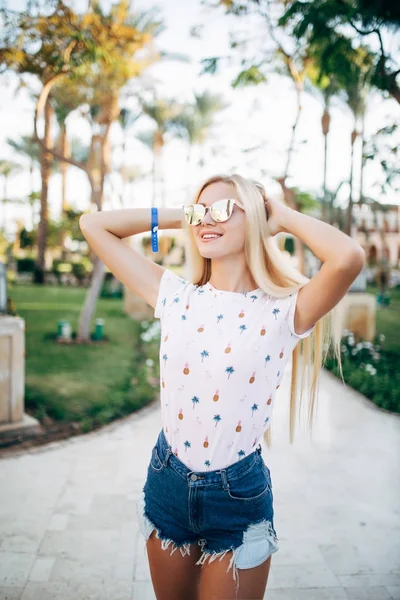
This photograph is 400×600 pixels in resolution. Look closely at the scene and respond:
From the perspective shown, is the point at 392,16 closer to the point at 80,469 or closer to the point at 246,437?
the point at 246,437

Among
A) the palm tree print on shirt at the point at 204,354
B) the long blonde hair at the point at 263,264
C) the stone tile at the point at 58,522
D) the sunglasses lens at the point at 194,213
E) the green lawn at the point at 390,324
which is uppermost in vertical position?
the sunglasses lens at the point at 194,213

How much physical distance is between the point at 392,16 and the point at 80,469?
474cm

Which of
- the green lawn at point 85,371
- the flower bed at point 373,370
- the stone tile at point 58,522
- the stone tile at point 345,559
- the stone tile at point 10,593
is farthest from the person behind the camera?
the flower bed at point 373,370

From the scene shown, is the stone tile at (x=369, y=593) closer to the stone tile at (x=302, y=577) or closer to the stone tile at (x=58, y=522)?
the stone tile at (x=302, y=577)

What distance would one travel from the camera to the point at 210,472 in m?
1.65

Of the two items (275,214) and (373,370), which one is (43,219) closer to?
(373,370)

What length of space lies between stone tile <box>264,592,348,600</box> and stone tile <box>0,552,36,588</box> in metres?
1.39

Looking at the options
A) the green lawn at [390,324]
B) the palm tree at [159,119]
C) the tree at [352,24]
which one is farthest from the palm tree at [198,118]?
the tree at [352,24]

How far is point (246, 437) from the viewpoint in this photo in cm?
168

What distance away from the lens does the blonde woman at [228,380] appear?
1.63 metres

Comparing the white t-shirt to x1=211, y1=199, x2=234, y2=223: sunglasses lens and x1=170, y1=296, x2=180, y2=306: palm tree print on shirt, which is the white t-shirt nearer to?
x1=170, y1=296, x2=180, y2=306: palm tree print on shirt

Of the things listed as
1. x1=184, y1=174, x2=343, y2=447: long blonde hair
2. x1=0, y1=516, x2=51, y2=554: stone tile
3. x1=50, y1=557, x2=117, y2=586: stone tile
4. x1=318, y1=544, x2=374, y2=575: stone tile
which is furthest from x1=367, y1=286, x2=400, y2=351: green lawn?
x1=184, y1=174, x2=343, y2=447: long blonde hair

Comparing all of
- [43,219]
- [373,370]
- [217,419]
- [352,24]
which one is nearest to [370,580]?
[217,419]

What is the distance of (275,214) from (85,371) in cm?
705
